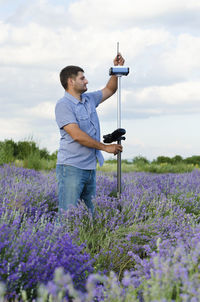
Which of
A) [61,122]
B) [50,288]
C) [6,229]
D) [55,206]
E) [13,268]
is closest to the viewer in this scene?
[50,288]

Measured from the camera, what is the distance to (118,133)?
4.34 meters

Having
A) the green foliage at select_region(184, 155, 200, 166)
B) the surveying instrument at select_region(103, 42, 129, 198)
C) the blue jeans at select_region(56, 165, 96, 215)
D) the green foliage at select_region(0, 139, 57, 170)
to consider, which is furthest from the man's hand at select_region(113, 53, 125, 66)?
the green foliage at select_region(184, 155, 200, 166)

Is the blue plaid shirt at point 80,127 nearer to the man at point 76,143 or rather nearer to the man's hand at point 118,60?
the man at point 76,143

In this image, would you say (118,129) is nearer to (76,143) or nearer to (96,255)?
(76,143)

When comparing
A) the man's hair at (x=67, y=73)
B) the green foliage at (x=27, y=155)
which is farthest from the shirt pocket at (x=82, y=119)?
the green foliage at (x=27, y=155)

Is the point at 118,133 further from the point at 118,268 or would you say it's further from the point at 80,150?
the point at 118,268

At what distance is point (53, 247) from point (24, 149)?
1014 cm

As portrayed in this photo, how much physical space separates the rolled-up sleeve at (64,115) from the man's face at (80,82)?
10.8 inches

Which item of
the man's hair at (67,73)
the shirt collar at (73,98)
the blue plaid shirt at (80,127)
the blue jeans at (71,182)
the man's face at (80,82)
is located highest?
the man's hair at (67,73)

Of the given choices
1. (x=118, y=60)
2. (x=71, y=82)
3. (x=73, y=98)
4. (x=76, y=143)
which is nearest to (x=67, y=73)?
(x=71, y=82)

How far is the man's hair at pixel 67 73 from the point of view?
14.3ft

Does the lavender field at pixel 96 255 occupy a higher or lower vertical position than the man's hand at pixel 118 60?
lower

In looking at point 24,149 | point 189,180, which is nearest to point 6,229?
point 189,180

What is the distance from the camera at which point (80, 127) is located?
4234mm
